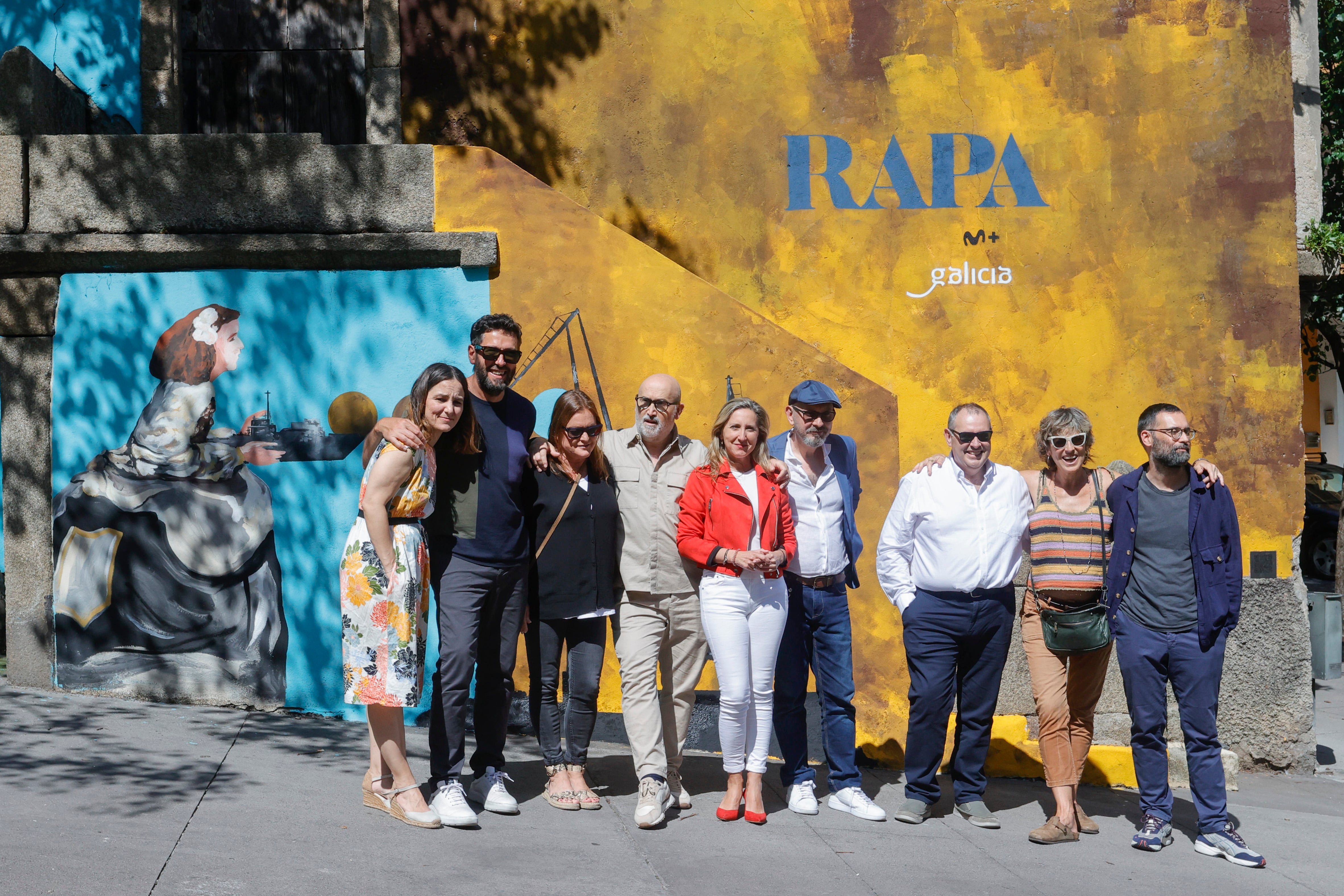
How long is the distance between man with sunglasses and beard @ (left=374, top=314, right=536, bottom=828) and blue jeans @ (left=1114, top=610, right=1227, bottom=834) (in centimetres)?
262

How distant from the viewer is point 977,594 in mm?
5035

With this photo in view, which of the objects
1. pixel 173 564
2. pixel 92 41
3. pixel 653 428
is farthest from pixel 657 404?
pixel 92 41

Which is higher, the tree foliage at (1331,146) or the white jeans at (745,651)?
the tree foliage at (1331,146)

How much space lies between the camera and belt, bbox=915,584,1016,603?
5031 millimetres

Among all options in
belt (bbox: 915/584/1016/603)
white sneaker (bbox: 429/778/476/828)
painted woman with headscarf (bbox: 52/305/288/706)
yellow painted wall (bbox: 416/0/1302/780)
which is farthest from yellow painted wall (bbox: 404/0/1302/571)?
white sneaker (bbox: 429/778/476/828)

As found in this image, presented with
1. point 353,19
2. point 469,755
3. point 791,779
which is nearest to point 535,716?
point 469,755

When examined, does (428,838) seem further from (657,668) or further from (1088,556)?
(1088,556)

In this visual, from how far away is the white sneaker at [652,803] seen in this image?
184 inches

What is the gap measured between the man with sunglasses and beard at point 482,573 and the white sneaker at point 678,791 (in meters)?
0.70

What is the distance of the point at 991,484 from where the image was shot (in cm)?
509

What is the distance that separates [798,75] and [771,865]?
4832 millimetres

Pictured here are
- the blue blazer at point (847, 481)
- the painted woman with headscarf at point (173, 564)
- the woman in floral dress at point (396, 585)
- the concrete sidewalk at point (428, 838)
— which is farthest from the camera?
the painted woman with headscarf at point (173, 564)

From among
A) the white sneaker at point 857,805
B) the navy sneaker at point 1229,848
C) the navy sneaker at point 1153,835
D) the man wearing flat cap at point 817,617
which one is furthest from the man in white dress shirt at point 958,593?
the navy sneaker at point 1229,848

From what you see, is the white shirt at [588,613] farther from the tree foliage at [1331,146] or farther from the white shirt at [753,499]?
the tree foliage at [1331,146]
